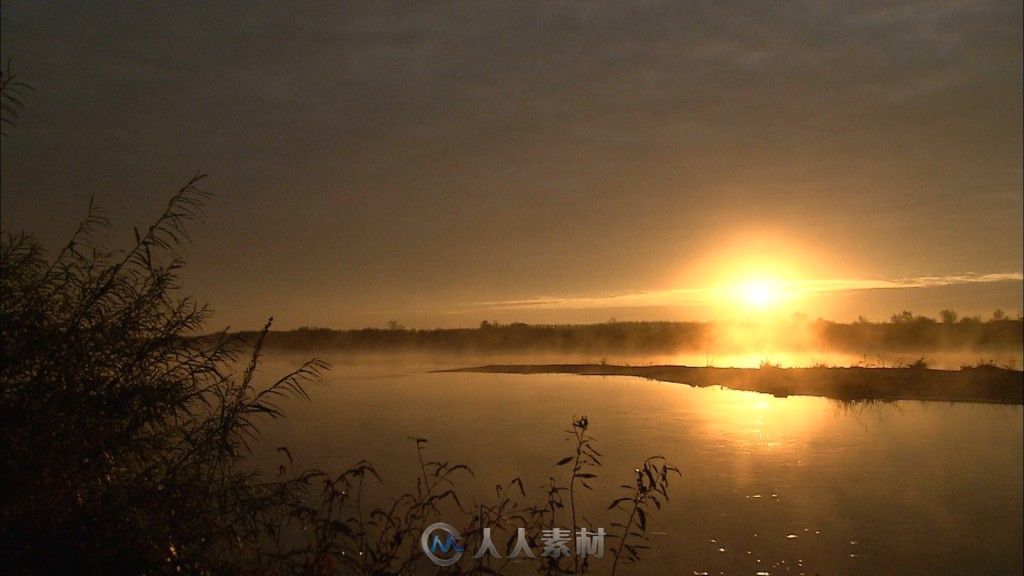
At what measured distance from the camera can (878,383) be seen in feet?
78.1

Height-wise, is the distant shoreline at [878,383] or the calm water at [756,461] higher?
the distant shoreline at [878,383]

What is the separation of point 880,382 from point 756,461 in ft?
40.2

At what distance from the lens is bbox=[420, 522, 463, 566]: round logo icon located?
5.80 m

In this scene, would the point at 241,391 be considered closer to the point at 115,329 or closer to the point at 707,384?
the point at 115,329

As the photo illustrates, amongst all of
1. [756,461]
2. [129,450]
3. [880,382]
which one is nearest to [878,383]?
[880,382]

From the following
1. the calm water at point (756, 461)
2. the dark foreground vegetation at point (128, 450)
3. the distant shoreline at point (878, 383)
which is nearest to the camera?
the dark foreground vegetation at point (128, 450)

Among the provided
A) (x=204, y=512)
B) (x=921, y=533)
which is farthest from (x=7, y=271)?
(x=921, y=533)

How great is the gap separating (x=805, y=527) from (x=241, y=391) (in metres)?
7.39

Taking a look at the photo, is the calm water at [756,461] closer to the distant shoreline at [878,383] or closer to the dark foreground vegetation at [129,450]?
the distant shoreline at [878,383]

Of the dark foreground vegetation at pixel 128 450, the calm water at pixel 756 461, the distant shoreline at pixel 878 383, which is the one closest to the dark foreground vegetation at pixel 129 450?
Result: the dark foreground vegetation at pixel 128 450

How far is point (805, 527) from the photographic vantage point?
9.76 m

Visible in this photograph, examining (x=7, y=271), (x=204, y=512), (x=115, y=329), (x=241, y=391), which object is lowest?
(x=204, y=512)

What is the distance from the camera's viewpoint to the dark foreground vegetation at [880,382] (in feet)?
73.2

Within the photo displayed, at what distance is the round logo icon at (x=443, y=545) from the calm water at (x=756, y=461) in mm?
2202
